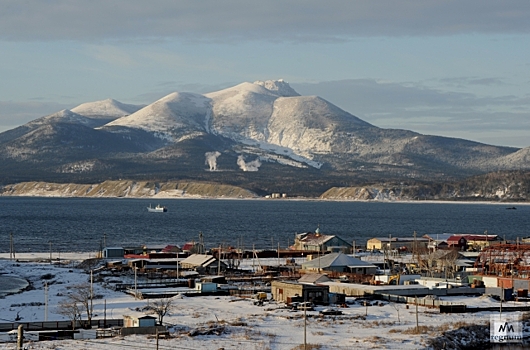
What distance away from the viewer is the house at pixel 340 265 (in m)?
58.2

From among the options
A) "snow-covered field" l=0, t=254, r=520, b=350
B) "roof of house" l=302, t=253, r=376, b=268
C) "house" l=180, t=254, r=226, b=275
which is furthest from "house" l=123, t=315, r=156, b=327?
"roof of house" l=302, t=253, r=376, b=268

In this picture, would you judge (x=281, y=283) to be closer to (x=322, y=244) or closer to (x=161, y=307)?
(x=161, y=307)

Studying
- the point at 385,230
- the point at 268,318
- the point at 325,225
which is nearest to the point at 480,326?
the point at 268,318

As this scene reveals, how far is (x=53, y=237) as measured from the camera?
97.6 metres

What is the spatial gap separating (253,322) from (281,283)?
25.4 feet

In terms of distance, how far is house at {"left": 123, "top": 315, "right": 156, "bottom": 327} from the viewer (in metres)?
33.9

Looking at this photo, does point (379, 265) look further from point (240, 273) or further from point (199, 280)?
point (199, 280)

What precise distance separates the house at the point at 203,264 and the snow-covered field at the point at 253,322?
12.2 metres

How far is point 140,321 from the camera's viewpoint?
3400 cm

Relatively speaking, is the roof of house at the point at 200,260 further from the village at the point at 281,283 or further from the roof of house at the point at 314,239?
the roof of house at the point at 314,239

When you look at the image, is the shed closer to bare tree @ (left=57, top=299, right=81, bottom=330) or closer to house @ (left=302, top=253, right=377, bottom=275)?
house @ (left=302, top=253, right=377, bottom=275)

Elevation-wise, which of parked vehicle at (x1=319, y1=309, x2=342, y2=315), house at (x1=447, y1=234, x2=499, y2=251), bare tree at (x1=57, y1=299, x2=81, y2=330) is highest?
bare tree at (x1=57, y1=299, x2=81, y2=330)

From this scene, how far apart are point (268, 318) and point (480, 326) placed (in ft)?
24.8

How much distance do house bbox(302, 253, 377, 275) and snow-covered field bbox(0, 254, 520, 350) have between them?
590 inches
